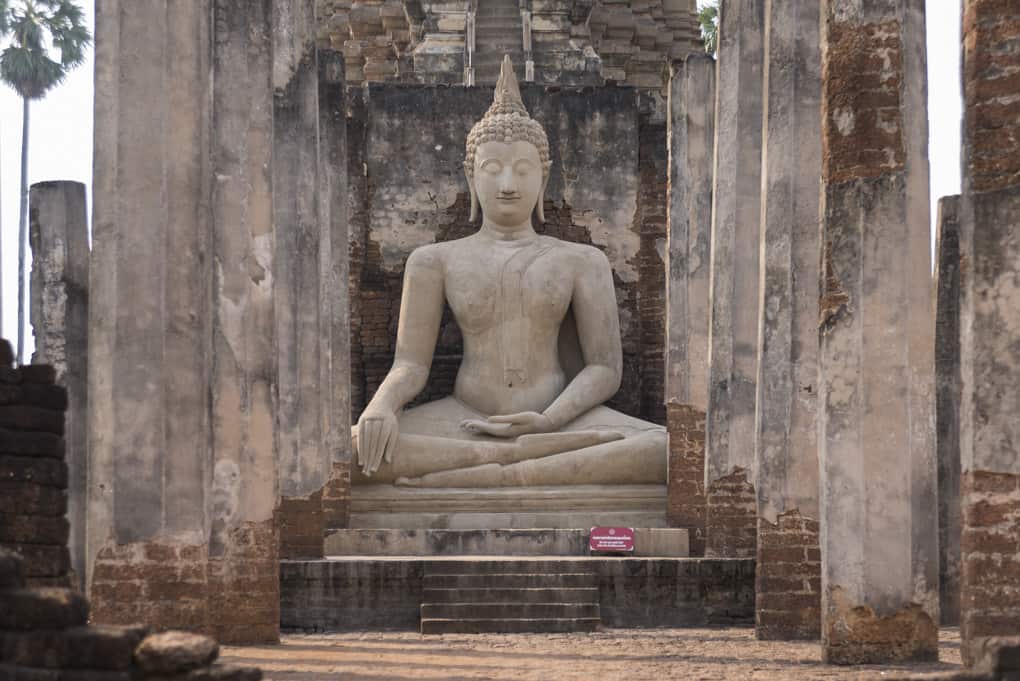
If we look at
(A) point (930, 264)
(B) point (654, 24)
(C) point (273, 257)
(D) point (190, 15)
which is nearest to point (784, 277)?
(A) point (930, 264)

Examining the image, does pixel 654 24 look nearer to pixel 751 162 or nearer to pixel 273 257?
pixel 751 162

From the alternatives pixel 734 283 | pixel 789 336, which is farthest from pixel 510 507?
pixel 789 336

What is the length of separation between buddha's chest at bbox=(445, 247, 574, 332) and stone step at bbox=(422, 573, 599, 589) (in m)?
5.00

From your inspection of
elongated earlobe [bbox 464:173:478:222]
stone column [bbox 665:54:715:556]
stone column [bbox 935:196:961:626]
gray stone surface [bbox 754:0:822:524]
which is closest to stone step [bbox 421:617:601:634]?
gray stone surface [bbox 754:0:822:524]

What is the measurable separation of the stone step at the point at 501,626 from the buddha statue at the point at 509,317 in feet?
13.7

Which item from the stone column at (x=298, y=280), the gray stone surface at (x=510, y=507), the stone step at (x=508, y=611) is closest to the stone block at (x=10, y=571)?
the stone step at (x=508, y=611)

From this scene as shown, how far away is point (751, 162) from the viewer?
46.9 ft

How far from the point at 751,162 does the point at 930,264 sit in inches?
175

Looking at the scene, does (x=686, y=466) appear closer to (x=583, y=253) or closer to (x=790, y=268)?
(x=583, y=253)

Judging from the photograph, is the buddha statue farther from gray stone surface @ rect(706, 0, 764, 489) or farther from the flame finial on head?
gray stone surface @ rect(706, 0, 764, 489)

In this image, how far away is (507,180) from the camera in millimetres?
18219

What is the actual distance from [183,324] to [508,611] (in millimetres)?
3462

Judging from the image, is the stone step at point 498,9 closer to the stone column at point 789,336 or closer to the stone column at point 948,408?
the stone column at point 948,408

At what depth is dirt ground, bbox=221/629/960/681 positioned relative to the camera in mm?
9523
